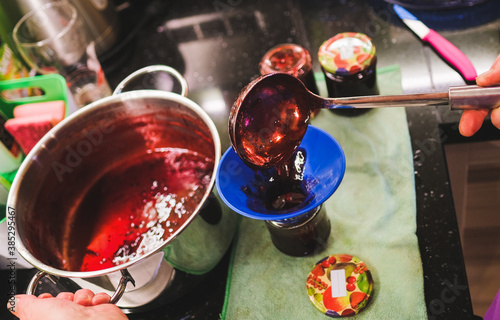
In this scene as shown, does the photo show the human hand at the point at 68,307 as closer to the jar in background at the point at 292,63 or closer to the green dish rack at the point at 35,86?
the green dish rack at the point at 35,86

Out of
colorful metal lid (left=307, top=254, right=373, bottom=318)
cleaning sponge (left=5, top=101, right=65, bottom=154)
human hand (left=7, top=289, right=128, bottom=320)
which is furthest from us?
cleaning sponge (left=5, top=101, right=65, bottom=154)

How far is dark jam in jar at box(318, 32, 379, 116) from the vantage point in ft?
3.14

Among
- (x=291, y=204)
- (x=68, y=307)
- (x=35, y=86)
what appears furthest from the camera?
(x=35, y=86)

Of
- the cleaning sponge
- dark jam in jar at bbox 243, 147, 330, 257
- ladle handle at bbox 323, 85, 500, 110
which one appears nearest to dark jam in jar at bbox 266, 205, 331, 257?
dark jam in jar at bbox 243, 147, 330, 257

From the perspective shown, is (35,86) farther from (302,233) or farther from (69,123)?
(302,233)

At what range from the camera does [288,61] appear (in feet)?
3.36

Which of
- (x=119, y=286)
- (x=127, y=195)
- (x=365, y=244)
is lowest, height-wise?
(x=365, y=244)

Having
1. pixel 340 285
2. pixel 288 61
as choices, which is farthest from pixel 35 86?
pixel 340 285

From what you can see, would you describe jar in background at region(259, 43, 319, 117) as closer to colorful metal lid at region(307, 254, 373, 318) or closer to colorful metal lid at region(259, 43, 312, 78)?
colorful metal lid at region(259, 43, 312, 78)

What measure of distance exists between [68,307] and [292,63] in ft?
2.13

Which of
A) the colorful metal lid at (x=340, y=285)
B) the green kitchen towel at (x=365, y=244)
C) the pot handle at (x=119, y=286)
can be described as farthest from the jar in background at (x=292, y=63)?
the pot handle at (x=119, y=286)

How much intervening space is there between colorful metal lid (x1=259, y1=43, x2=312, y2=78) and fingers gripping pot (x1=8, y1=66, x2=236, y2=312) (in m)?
0.20

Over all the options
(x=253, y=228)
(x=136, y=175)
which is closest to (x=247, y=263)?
(x=253, y=228)

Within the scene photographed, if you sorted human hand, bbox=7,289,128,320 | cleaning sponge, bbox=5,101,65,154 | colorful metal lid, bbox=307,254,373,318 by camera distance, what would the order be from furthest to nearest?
1. cleaning sponge, bbox=5,101,65,154
2. colorful metal lid, bbox=307,254,373,318
3. human hand, bbox=7,289,128,320
